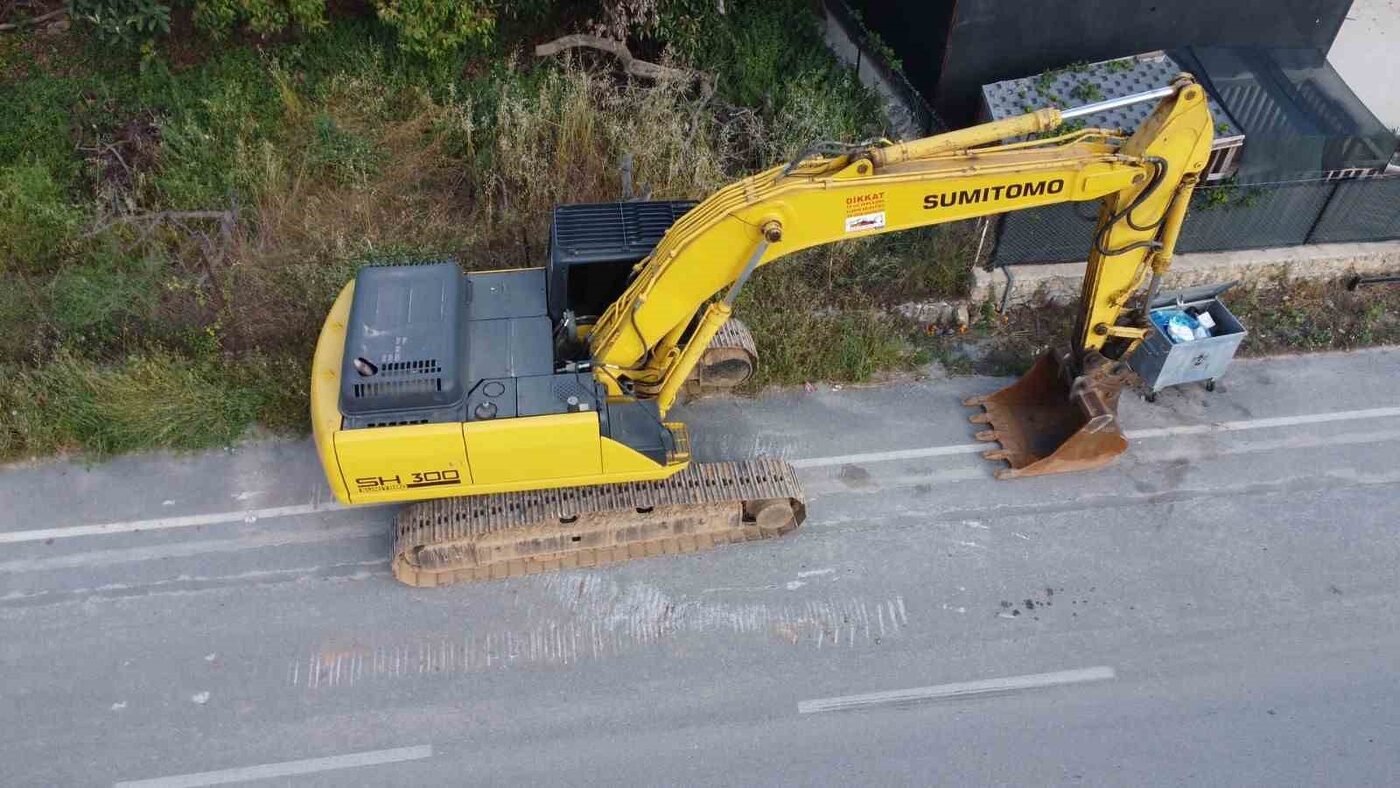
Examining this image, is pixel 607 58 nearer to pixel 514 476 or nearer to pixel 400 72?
pixel 400 72

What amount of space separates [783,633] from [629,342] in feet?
7.90

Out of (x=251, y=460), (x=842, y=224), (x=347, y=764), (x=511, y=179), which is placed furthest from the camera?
(x=511, y=179)

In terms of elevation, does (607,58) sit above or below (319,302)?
above

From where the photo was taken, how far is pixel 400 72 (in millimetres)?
11719

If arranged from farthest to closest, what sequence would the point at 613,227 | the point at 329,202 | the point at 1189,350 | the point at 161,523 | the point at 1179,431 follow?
the point at 329,202, the point at 1179,431, the point at 1189,350, the point at 161,523, the point at 613,227

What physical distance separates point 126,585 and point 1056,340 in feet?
27.8

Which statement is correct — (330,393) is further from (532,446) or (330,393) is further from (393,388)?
(532,446)

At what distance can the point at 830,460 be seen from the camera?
8.38 metres

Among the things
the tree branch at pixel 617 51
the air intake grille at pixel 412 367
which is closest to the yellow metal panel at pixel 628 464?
the air intake grille at pixel 412 367

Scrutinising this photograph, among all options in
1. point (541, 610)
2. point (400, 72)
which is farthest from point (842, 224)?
point (400, 72)

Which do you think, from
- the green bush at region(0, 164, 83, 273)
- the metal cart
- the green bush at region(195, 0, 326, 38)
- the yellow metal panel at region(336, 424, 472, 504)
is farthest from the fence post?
the green bush at region(0, 164, 83, 273)

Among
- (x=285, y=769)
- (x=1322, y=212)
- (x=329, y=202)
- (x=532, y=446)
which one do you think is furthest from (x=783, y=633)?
(x=1322, y=212)

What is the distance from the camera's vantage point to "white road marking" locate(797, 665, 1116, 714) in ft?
21.7

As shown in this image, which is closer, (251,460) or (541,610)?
(541,610)
